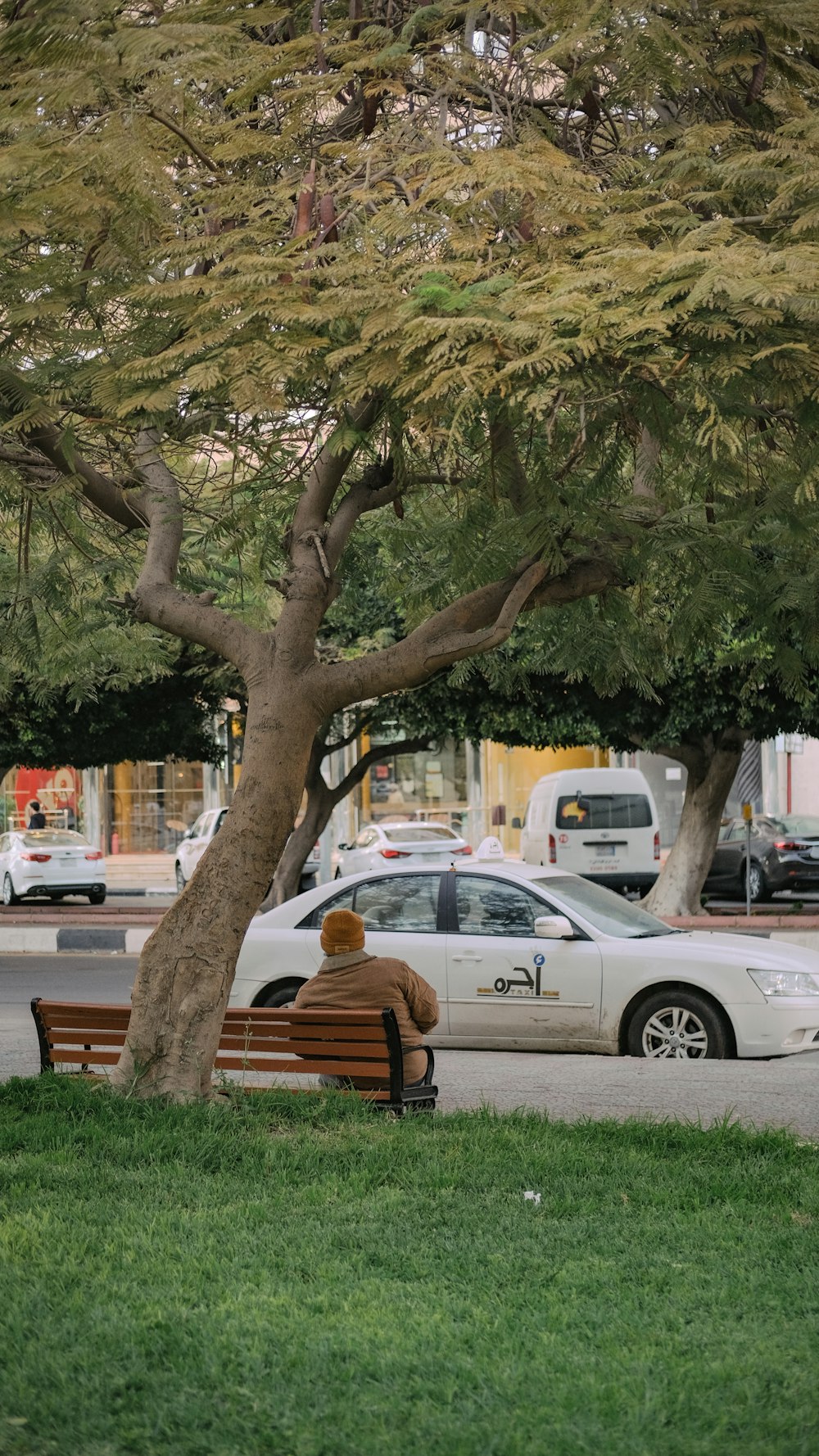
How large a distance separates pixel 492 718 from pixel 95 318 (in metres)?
13.9

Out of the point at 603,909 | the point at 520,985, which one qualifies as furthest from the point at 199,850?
the point at 520,985

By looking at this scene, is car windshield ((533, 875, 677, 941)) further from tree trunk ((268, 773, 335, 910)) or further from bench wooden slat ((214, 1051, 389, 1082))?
tree trunk ((268, 773, 335, 910))

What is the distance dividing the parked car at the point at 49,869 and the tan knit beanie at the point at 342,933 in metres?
20.7

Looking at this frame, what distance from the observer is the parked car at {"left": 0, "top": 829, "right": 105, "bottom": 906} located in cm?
2747

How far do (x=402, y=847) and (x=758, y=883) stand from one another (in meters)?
6.31

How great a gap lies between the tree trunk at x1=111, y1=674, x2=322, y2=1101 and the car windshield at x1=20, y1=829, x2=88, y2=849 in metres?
21.2

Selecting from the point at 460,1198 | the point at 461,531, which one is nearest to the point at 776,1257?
the point at 460,1198

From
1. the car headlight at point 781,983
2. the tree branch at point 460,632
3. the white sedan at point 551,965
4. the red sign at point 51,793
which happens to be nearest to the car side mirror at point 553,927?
the white sedan at point 551,965

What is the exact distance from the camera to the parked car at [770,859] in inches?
1006

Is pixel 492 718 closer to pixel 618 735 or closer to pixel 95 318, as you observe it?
pixel 618 735

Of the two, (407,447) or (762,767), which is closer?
(407,447)

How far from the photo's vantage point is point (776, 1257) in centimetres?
510

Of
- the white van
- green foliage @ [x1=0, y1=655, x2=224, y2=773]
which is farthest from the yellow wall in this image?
green foliage @ [x1=0, y1=655, x2=224, y2=773]

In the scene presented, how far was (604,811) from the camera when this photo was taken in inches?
920
